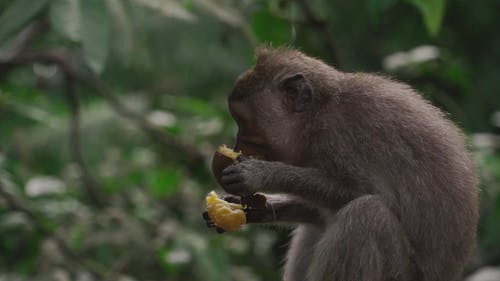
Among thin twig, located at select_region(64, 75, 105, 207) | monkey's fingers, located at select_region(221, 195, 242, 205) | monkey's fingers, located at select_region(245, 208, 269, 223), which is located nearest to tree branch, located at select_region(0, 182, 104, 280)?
thin twig, located at select_region(64, 75, 105, 207)

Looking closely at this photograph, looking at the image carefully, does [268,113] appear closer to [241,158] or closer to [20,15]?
[241,158]

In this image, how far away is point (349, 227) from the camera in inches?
Answer: 159

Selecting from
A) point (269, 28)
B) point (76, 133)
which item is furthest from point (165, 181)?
point (269, 28)

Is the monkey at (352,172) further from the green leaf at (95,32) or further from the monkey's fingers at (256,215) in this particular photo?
the green leaf at (95,32)

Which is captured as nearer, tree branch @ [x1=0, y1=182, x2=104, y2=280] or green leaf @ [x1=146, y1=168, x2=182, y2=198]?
tree branch @ [x1=0, y1=182, x2=104, y2=280]

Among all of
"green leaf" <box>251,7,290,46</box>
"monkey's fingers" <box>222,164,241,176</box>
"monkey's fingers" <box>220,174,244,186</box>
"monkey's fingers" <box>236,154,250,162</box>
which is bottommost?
"monkey's fingers" <box>220,174,244,186</box>

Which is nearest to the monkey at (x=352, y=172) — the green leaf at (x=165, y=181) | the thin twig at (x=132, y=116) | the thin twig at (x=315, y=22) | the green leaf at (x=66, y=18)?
the green leaf at (x=66, y=18)

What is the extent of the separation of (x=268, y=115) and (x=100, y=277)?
2.15 meters

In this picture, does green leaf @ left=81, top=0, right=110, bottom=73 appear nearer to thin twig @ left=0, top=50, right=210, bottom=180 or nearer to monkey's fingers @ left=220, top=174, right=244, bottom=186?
monkey's fingers @ left=220, top=174, right=244, bottom=186

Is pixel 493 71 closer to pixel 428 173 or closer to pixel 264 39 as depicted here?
pixel 264 39

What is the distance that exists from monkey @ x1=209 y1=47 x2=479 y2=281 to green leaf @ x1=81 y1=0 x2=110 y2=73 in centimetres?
77

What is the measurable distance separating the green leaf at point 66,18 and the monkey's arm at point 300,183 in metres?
0.92

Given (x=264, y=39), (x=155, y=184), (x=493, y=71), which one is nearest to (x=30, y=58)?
(x=155, y=184)

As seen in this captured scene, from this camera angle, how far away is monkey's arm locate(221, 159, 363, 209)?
4258 mm
